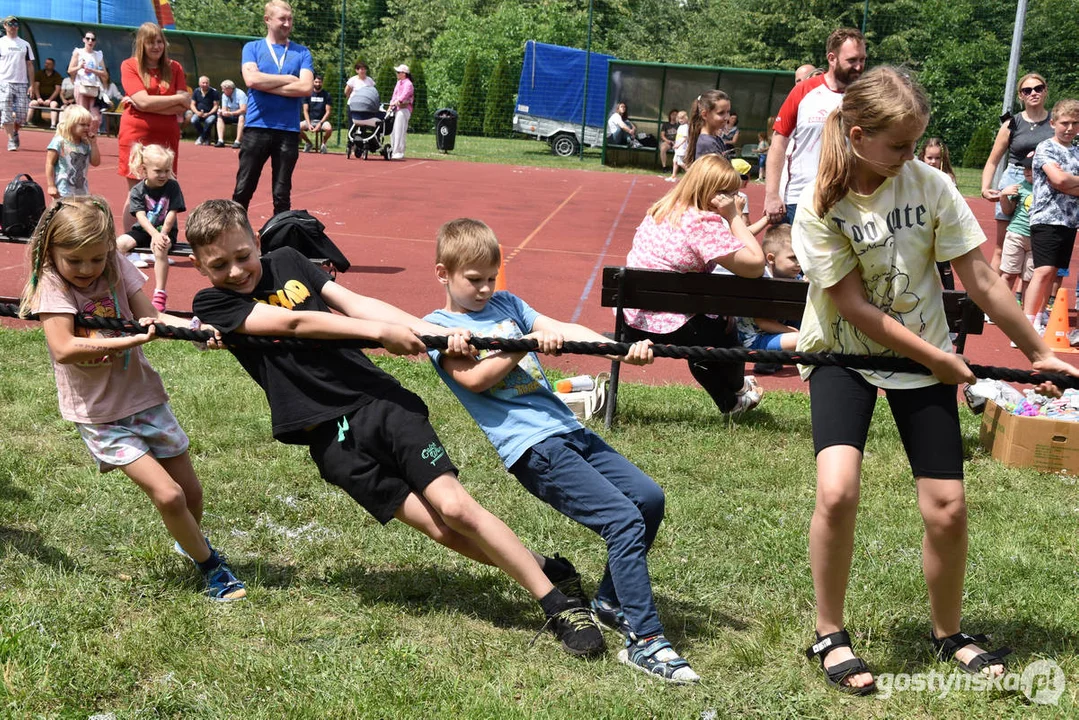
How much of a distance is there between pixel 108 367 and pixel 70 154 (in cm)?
611

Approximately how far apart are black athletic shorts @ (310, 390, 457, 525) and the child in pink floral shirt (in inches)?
106

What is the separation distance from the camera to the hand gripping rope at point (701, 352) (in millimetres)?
3211

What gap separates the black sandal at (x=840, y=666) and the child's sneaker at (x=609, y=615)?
639 mm

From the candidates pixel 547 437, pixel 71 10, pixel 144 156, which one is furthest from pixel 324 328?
pixel 71 10

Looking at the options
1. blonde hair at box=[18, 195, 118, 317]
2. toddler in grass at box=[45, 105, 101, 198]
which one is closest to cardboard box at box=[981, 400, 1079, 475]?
blonde hair at box=[18, 195, 118, 317]

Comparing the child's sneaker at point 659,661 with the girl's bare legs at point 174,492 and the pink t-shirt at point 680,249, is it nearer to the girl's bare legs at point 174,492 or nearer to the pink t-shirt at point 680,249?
the girl's bare legs at point 174,492

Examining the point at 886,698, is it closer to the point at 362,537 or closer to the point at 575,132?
the point at 362,537

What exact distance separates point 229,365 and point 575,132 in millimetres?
24521

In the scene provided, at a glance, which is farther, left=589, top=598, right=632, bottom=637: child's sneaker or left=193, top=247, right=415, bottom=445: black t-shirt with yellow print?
left=589, top=598, right=632, bottom=637: child's sneaker

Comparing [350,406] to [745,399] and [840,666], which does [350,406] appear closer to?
[840,666]

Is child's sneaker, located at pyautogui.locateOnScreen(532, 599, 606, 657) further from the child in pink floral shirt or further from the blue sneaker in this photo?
the child in pink floral shirt

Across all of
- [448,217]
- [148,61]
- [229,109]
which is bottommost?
[448,217]

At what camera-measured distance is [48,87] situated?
1089 inches

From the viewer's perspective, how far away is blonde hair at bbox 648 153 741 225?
19.8 feet
